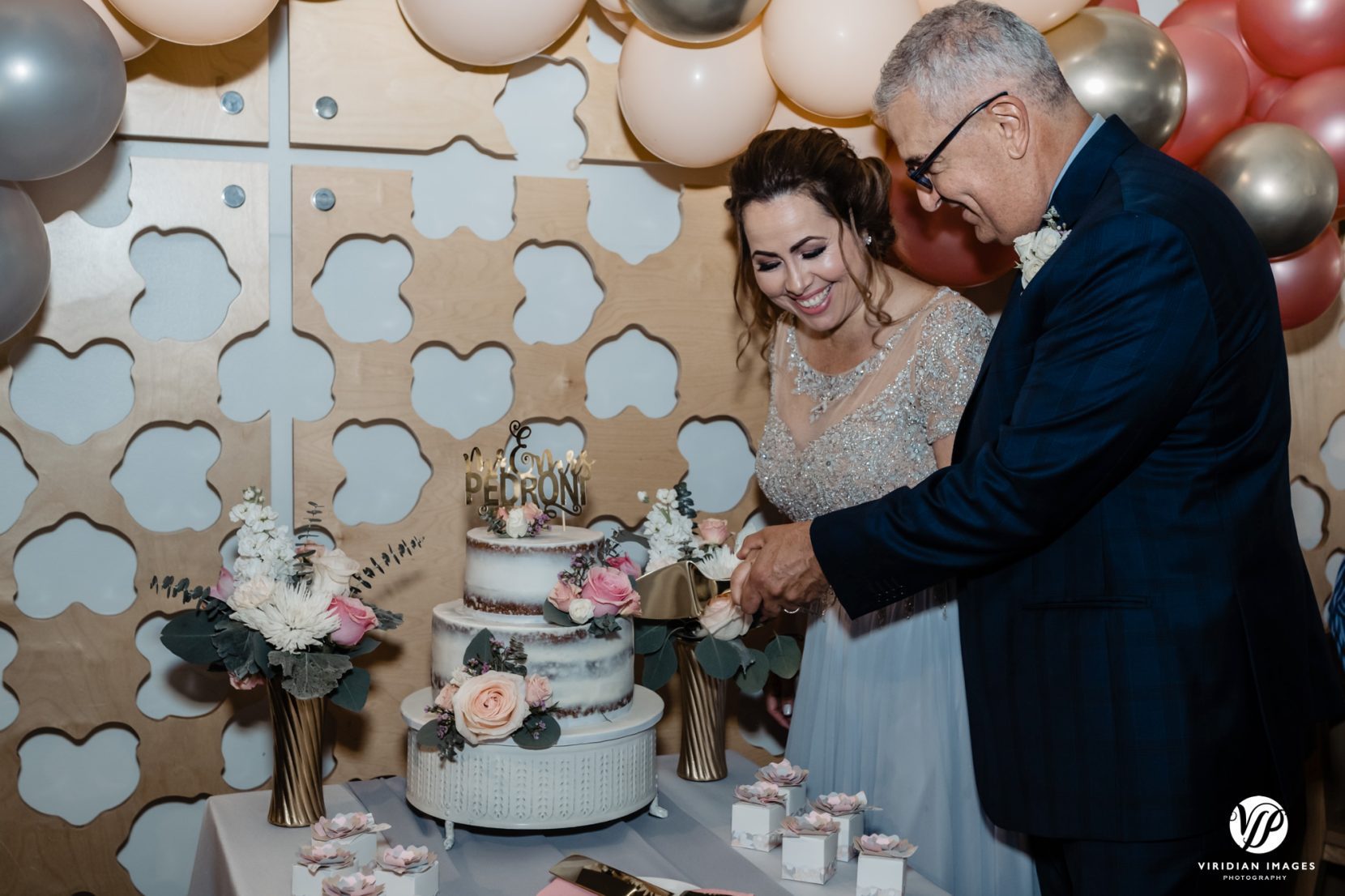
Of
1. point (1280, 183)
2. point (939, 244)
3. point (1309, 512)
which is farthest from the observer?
point (1309, 512)

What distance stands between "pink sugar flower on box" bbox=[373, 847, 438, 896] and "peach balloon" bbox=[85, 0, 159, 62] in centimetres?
150

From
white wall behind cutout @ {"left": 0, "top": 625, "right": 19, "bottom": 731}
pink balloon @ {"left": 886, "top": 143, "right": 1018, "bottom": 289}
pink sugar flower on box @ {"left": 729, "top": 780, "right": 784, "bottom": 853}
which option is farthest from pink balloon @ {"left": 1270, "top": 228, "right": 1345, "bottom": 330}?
white wall behind cutout @ {"left": 0, "top": 625, "right": 19, "bottom": 731}

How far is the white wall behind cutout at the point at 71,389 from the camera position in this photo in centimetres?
244

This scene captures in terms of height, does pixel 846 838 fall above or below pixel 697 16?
below

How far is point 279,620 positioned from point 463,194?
3.70 feet

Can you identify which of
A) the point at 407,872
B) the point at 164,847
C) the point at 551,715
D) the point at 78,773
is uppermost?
the point at 551,715

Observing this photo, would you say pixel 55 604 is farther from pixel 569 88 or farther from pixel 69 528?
pixel 569 88

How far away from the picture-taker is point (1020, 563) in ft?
5.35

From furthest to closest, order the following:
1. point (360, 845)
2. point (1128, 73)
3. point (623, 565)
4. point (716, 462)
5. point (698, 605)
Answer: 1. point (716, 462)
2. point (1128, 73)
3. point (698, 605)
4. point (623, 565)
5. point (360, 845)

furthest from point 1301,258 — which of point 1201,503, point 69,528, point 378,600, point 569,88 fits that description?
point 69,528

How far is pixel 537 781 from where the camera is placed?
1888mm

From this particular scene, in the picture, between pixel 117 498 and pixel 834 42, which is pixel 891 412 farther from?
pixel 117 498

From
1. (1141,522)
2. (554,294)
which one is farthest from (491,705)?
(554,294)

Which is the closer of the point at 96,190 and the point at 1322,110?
the point at 96,190
